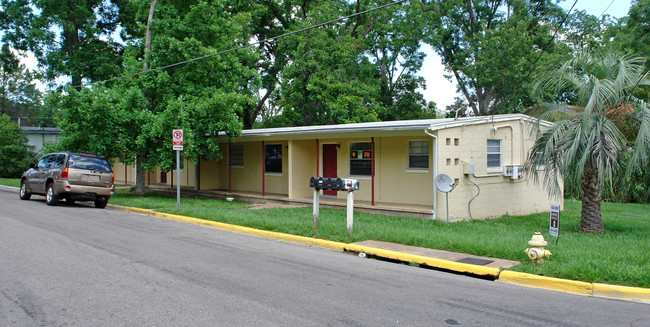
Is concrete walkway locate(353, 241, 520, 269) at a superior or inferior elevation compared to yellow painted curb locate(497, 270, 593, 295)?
superior

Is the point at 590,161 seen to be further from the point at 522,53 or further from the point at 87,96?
the point at 522,53

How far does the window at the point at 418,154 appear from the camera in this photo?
15117 mm

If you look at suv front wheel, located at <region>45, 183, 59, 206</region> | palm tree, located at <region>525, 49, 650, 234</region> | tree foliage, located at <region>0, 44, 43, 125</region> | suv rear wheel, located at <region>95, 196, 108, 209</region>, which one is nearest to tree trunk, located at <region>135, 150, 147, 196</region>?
suv rear wheel, located at <region>95, 196, 108, 209</region>

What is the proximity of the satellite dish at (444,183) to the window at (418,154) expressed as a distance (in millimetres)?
1955

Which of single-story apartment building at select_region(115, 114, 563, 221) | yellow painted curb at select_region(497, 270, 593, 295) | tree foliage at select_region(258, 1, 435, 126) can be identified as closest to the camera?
yellow painted curb at select_region(497, 270, 593, 295)

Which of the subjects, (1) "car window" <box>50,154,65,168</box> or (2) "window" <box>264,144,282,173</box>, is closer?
(1) "car window" <box>50,154,65,168</box>

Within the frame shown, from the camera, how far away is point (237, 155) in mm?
21625

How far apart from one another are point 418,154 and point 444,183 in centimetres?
243

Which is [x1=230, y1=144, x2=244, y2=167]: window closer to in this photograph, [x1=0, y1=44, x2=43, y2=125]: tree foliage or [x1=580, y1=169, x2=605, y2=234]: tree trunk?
[x1=580, y1=169, x2=605, y2=234]: tree trunk

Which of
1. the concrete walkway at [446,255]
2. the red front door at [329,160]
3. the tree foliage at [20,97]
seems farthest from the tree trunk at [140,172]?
the tree foliage at [20,97]

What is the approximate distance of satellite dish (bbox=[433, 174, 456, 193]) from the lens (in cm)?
1294

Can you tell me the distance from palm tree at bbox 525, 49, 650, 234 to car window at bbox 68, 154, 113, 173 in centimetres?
1360

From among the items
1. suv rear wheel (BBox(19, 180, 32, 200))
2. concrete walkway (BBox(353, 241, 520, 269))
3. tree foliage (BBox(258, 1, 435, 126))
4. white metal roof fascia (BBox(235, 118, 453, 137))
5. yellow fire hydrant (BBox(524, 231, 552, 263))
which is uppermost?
tree foliage (BBox(258, 1, 435, 126))

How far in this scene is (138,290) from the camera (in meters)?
→ 6.03
